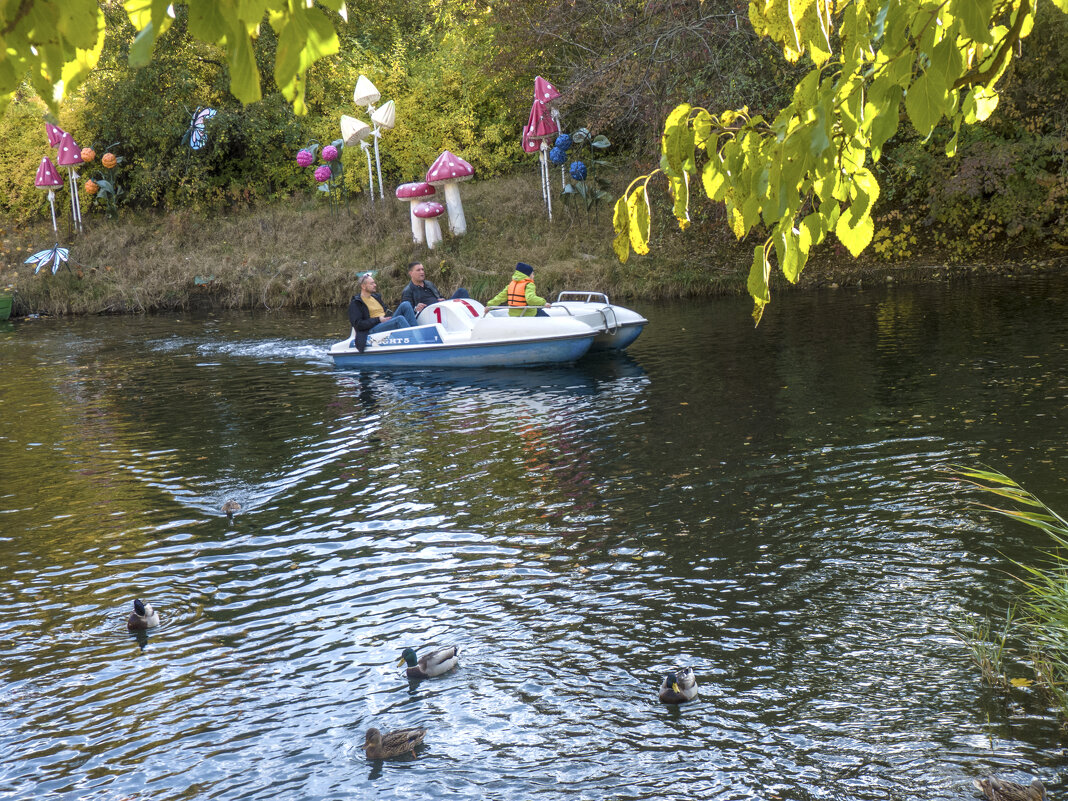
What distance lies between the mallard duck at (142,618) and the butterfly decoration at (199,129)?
31.2 metres

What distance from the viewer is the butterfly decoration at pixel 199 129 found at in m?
35.2

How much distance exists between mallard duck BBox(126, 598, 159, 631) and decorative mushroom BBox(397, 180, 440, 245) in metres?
23.2

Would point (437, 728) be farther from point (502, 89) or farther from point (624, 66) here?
point (502, 89)

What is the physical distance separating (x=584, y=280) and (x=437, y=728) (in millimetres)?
21234

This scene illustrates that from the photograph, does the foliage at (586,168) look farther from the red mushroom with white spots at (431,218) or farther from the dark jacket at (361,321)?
the dark jacket at (361,321)

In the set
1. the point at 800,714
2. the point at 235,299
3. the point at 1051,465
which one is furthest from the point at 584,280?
the point at 800,714

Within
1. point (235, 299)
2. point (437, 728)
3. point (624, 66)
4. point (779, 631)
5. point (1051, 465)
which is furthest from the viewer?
point (235, 299)

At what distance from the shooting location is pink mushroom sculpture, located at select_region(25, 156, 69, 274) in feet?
100

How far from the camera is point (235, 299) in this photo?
30969mm

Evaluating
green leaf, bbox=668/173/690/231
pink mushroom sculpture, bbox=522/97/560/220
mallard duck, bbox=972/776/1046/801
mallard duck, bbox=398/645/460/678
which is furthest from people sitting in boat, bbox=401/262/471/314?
green leaf, bbox=668/173/690/231

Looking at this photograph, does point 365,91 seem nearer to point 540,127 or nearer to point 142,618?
point 540,127

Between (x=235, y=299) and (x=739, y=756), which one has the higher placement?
(x=235, y=299)

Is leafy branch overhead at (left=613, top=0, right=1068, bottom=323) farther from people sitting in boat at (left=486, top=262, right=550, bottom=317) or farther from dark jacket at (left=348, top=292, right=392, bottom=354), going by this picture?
dark jacket at (left=348, top=292, right=392, bottom=354)

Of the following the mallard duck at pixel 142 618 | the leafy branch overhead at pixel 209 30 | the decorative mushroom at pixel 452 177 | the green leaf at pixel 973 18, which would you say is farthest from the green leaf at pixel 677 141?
the decorative mushroom at pixel 452 177
